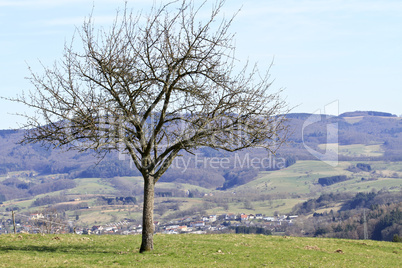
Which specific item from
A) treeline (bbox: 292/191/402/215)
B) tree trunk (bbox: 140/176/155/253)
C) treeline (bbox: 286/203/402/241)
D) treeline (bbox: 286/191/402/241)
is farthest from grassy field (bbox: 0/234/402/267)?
treeline (bbox: 292/191/402/215)

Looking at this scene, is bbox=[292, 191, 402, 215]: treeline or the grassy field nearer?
the grassy field

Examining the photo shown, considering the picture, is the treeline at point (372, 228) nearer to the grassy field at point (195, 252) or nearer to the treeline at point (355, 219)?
the treeline at point (355, 219)

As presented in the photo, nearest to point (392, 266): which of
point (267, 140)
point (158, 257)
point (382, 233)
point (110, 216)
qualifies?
point (267, 140)

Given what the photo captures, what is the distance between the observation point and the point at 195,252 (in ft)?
64.5

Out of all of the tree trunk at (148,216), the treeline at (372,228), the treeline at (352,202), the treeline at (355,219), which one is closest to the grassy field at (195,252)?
the tree trunk at (148,216)

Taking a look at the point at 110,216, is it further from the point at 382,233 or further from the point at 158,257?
the point at 158,257

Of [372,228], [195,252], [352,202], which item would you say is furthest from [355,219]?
[195,252]

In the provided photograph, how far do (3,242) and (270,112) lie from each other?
1576 centimetres

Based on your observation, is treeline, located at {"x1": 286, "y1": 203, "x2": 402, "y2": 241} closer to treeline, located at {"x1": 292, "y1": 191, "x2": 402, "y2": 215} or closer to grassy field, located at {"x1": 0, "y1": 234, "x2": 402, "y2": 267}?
treeline, located at {"x1": 292, "y1": 191, "x2": 402, "y2": 215}

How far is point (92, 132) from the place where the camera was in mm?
18609

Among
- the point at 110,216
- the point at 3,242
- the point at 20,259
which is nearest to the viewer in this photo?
the point at 20,259

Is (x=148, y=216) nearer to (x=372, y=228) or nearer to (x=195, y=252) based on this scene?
(x=195, y=252)

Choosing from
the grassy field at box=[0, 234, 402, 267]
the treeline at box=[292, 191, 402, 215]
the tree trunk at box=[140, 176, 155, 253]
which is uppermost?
the tree trunk at box=[140, 176, 155, 253]

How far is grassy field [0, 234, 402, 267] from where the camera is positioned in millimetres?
17234
